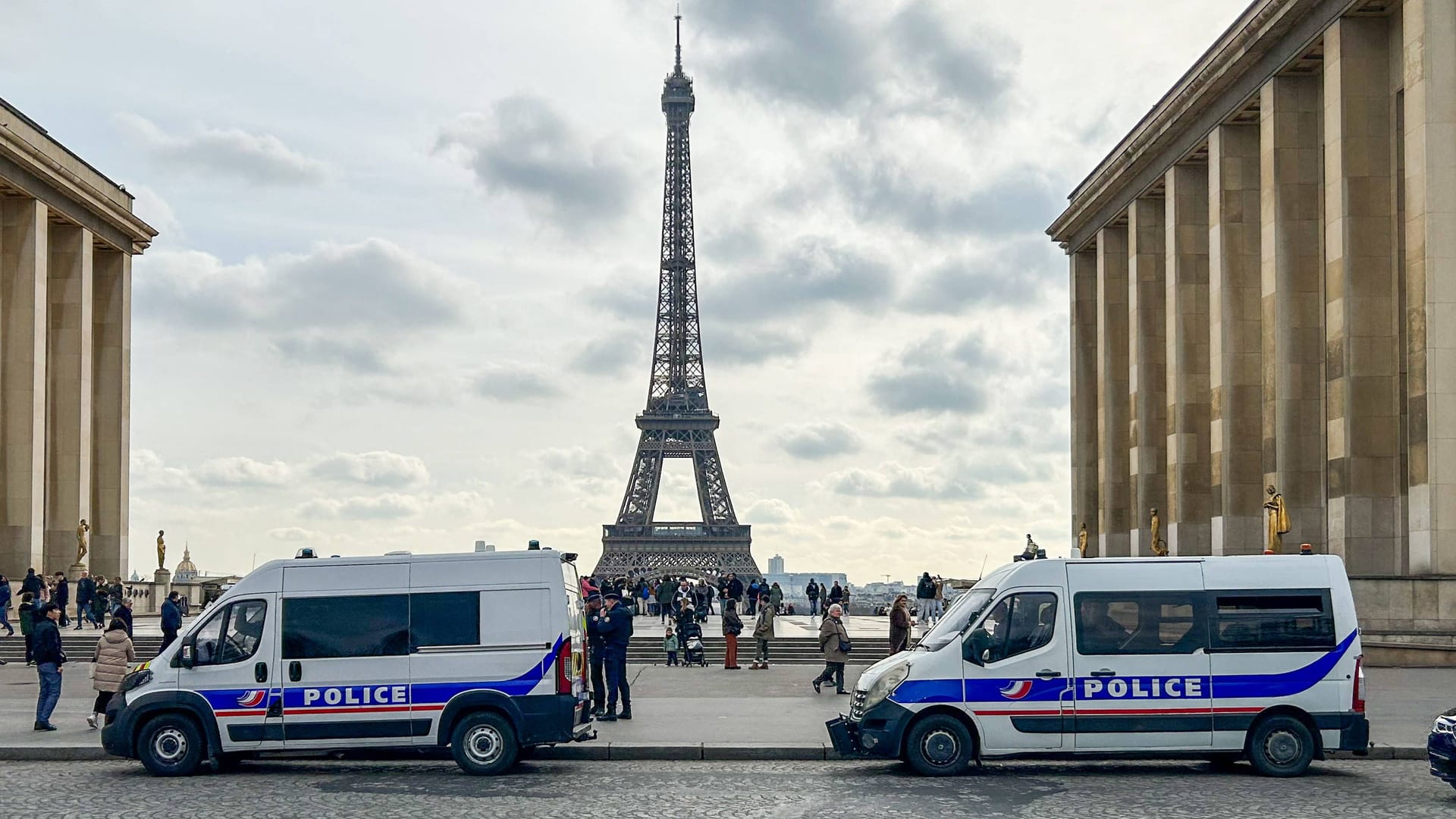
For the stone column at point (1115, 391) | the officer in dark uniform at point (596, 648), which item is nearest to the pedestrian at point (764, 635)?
the officer in dark uniform at point (596, 648)

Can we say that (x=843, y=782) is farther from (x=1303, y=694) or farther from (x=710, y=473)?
(x=710, y=473)

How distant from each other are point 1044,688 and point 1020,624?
70 cm

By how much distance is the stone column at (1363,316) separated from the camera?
37344 mm

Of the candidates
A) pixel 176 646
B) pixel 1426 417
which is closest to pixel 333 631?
pixel 176 646

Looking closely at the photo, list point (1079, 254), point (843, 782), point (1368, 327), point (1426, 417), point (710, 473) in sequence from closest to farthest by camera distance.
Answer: point (843, 782)
point (1426, 417)
point (1368, 327)
point (1079, 254)
point (710, 473)

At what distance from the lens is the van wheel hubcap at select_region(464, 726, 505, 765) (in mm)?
18391

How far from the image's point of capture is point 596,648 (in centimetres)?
2388

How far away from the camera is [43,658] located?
2242 cm

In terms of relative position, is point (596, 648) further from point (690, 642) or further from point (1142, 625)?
point (690, 642)

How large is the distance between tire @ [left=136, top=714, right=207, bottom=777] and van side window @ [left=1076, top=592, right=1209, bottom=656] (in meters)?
9.29

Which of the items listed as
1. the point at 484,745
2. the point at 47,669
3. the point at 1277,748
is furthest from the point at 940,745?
the point at 47,669

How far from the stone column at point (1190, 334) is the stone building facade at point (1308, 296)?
0.06 metres

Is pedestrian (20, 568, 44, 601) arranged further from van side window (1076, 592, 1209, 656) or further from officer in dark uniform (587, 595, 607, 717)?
van side window (1076, 592, 1209, 656)

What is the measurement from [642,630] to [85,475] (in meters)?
22.9
